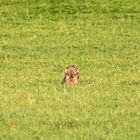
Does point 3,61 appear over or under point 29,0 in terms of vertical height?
under

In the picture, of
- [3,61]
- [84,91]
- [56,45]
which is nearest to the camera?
[84,91]

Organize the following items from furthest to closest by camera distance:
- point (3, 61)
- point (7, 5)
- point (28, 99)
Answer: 1. point (7, 5)
2. point (3, 61)
3. point (28, 99)

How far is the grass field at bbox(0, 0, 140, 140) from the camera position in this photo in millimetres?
11055

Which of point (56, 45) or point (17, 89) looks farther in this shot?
point (56, 45)

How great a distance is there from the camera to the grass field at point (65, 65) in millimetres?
11055

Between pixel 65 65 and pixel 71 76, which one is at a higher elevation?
pixel 65 65

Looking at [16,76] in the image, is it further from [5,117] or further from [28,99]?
[5,117]

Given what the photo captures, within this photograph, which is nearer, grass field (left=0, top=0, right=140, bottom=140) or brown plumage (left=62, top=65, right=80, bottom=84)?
grass field (left=0, top=0, right=140, bottom=140)

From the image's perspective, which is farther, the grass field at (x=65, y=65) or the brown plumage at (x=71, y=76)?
the brown plumage at (x=71, y=76)

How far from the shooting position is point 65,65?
20891mm

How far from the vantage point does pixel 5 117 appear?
11656mm

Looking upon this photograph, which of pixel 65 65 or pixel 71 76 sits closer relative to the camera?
pixel 71 76

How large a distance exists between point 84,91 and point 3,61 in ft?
23.2

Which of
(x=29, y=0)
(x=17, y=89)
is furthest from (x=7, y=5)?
(x=17, y=89)
